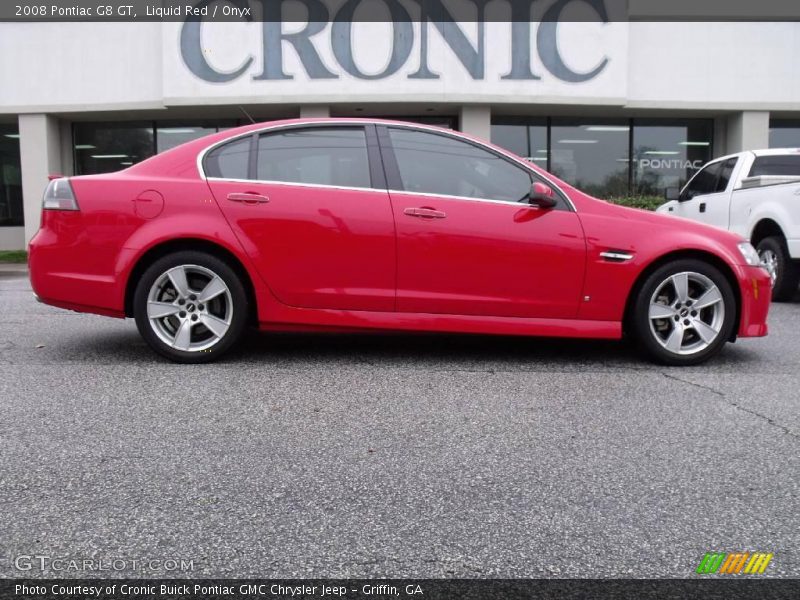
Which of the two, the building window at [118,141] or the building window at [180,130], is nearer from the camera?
the building window at [180,130]

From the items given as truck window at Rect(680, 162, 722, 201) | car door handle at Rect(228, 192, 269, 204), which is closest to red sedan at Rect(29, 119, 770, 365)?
car door handle at Rect(228, 192, 269, 204)

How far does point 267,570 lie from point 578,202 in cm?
350

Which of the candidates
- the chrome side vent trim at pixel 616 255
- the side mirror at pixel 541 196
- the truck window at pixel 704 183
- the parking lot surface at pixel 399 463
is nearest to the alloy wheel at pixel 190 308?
the parking lot surface at pixel 399 463

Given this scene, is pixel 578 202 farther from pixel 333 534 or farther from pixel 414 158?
pixel 333 534

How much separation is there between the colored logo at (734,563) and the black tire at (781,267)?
669 centimetres

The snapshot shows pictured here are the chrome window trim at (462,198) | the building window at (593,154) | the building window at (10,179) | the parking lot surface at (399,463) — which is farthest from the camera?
the building window at (10,179)

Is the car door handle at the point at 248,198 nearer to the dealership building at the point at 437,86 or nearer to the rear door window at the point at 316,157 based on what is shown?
the rear door window at the point at 316,157

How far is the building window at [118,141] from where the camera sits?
17.1 metres

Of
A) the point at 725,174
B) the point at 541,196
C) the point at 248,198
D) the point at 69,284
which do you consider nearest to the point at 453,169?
the point at 541,196

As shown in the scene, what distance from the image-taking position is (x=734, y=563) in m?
2.20

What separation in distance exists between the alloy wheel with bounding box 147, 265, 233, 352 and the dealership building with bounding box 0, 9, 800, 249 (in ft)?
35.2

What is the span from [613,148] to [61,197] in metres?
14.1

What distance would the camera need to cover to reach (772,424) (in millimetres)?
3584

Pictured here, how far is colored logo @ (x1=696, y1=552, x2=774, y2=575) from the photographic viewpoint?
2.16 metres
